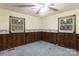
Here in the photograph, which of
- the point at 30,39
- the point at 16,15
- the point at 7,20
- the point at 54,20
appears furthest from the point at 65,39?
the point at 7,20

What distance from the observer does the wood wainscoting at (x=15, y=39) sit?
8.22ft

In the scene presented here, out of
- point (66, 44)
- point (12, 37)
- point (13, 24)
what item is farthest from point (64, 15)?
point (12, 37)

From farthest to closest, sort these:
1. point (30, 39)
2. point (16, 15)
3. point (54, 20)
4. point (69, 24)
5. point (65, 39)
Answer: point (54, 20), point (65, 39), point (69, 24), point (30, 39), point (16, 15)

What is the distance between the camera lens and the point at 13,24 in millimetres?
2416

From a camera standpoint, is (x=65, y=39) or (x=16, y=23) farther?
(x=65, y=39)

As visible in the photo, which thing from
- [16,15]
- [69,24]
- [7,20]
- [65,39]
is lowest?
[65,39]

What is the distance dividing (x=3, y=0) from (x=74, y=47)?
2.50 metres

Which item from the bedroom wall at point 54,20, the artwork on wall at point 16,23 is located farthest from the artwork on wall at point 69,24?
the artwork on wall at point 16,23

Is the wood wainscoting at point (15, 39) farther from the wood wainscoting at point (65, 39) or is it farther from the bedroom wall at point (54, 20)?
the bedroom wall at point (54, 20)

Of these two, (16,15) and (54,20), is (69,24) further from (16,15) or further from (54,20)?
(16,15)

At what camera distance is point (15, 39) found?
9.33 ft

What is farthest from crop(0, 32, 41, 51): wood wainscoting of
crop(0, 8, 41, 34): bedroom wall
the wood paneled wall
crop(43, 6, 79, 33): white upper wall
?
crop(43, 6, 79, 33): white upper wall

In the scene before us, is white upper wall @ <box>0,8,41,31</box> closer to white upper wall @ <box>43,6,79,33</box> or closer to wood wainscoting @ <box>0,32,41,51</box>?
wood wainscoting @ <box>0,32,41,51</box>

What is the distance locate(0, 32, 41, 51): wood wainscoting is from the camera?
251 cm
